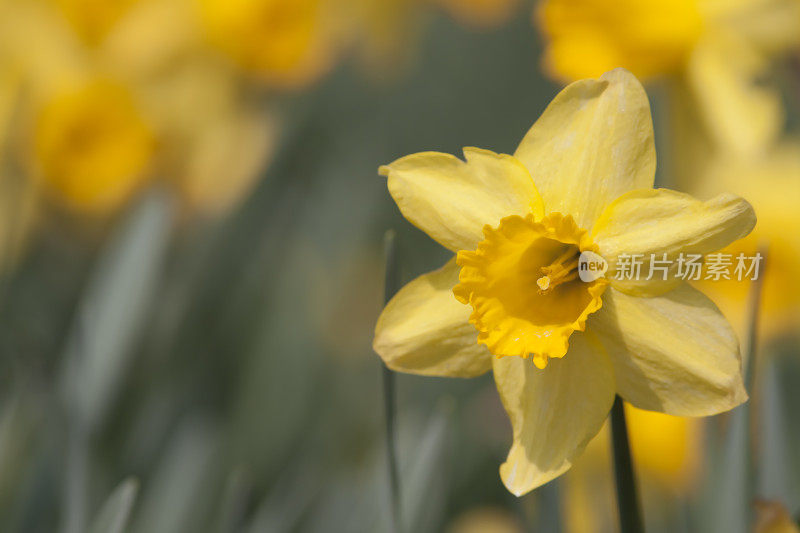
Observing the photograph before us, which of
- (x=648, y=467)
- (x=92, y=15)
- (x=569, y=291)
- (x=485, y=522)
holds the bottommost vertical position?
(x=485, y=522)

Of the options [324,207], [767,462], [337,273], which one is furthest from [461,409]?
[767,462]

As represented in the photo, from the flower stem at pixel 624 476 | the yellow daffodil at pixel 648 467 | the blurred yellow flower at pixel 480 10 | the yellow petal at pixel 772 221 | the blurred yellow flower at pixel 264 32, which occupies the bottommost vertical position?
the yellow daffodil at pixel 648 467

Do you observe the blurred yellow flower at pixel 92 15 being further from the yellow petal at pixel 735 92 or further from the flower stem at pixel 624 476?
the flower stem at pixel 624 476

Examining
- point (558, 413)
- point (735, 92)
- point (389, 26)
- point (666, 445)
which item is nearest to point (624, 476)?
point (558, 413)

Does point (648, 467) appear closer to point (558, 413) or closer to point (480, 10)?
point (558, 413)

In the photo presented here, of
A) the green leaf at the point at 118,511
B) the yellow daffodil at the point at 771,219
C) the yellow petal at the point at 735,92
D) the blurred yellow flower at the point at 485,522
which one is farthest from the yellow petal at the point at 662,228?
the blurred yellow flower at the point at 485,522

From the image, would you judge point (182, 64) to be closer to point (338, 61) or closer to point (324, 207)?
point (324, 207)
